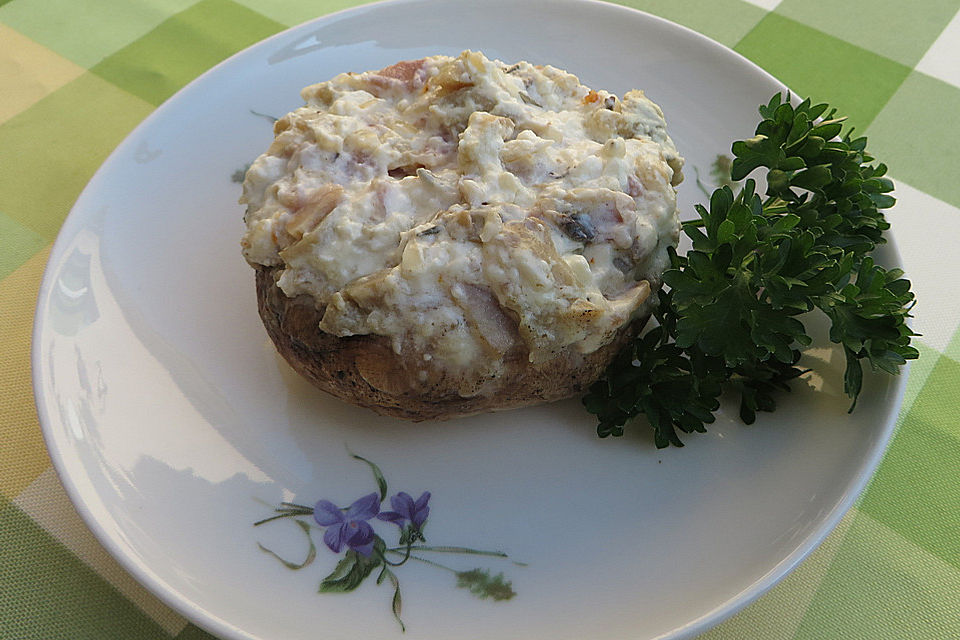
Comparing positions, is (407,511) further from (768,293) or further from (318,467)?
(768,293)

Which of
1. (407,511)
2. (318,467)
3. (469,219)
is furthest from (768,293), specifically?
(318,467)

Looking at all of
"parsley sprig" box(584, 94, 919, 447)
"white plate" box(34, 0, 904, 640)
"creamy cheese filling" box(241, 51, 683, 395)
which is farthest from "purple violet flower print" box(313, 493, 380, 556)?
"parsley sprig" box(584, 94, 919, 447)

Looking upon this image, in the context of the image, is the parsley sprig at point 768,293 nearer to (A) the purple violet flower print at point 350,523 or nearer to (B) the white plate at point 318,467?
(B) the white plate at point 318,467

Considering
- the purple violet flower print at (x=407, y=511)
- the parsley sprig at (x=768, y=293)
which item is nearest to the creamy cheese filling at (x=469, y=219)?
the parsley sprig at (x=768, y=293)

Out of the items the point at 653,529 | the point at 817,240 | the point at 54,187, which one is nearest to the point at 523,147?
the point at 817,240

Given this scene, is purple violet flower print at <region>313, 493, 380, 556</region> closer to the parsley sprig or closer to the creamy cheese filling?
the creamy cheese filling

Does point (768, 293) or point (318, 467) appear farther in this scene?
point (318, 467)
